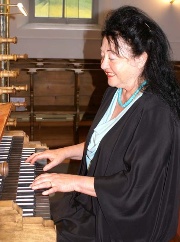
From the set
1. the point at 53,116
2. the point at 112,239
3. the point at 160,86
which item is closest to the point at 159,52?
the point at 160,86

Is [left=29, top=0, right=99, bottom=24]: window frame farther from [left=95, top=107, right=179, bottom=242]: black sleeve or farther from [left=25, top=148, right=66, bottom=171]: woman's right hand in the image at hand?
[left=95, top=107, right=179, bottom=242]: black sleeve

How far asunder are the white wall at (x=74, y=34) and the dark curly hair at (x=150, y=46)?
541 cm

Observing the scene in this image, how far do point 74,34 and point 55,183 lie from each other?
18.9 ft

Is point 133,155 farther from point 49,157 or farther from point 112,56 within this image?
point 49,157

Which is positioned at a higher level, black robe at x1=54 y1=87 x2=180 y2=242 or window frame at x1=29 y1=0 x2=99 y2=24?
window frame at x1=29 y1=0 x2=99 y2=24

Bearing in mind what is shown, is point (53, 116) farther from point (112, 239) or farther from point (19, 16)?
point (112, 239)

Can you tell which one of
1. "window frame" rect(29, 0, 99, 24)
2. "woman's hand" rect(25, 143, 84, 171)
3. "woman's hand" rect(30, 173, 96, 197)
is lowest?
"woman's hand" rect(25, 143, 84, 171)

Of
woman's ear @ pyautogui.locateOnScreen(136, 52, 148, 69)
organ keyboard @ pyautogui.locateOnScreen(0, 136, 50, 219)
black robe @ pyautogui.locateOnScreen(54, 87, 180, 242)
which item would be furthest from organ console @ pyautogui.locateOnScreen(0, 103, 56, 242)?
woman's ear @ pyautogui.locateOnScreen(136, 52, 148, 69)

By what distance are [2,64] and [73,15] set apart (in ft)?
14.6

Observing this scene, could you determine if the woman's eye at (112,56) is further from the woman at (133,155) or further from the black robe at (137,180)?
the black robe at (137,180)

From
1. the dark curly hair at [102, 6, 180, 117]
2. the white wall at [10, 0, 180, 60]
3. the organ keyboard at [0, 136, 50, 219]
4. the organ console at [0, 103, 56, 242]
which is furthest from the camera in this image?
the white wall at [10, 0, 180, 60]

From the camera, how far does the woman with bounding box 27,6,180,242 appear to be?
1.57 meters

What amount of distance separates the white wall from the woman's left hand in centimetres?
560

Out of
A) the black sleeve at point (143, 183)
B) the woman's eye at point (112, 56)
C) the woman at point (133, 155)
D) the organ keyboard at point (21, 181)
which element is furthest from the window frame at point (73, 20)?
the black sleeve at point (143, 183)
